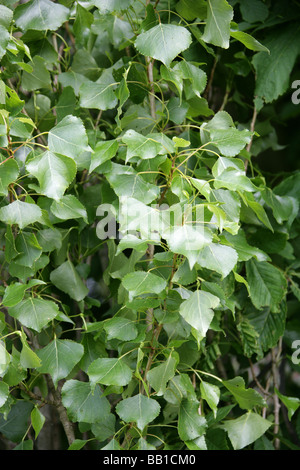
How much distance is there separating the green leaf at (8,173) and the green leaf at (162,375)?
0.95 feet

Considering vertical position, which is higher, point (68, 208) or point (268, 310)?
point (68, 208)

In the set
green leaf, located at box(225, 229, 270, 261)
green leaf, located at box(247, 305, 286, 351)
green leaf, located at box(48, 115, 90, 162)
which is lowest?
green leaf, located at box(247, 305, 286, 351)

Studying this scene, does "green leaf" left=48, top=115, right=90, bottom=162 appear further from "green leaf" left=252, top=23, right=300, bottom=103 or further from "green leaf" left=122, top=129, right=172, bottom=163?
"green leaf" left=252, top=23, right=300, bottom=103

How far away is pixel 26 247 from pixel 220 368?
0.52m

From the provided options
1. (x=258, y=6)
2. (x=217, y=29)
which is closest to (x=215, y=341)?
(x=217, y=29)

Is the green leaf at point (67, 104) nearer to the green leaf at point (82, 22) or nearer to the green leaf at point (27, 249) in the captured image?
the green leaf at point (82, 22)

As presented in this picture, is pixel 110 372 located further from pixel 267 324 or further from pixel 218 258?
pixel 267 324

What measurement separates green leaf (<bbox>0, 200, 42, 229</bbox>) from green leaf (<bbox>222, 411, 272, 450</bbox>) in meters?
0.46

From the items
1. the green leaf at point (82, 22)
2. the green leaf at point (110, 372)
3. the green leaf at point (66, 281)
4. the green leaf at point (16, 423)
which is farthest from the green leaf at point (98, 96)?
the green leaf at point (16, 423)

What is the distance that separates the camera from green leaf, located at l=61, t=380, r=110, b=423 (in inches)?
28.8

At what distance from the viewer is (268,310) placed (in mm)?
971

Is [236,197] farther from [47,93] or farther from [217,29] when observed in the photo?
[47,93]

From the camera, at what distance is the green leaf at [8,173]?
0.65 m

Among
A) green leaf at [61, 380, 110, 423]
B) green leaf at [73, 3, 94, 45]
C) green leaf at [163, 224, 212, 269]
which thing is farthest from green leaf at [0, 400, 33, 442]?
green leaf at [73, 3, 94, 45]
